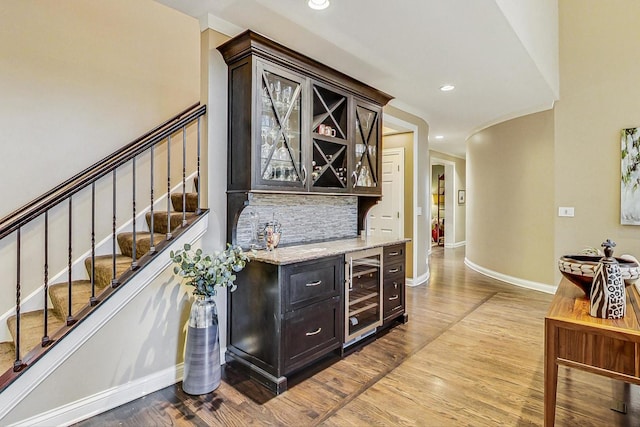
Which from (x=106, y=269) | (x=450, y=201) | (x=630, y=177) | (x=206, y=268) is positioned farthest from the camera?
(x=450, y=201)

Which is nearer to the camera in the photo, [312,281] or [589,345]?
[589,345]

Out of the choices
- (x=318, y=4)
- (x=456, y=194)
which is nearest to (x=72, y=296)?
(x=318, y=4)

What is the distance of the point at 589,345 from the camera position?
142cm

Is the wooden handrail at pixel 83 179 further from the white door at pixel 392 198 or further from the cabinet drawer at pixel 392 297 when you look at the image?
the white door at pixel 392 198

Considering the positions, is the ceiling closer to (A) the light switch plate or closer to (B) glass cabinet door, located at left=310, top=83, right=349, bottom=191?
(B) glass cabinet door, located at left=310, top=83, right=349, bottom=191

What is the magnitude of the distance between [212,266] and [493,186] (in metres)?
5.00

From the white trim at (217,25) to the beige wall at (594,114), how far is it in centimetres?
429

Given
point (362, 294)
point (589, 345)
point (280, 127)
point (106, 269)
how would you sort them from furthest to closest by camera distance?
1. point (362, 294)
2. point (280, 127)
3. point (106, 269)
4. point (589, 345)

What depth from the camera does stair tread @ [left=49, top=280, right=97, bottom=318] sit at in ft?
7.09

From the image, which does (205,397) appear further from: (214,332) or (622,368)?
(622,368)

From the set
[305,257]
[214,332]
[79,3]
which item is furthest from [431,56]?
[79,3]

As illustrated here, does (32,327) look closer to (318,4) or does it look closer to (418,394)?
(418,394)

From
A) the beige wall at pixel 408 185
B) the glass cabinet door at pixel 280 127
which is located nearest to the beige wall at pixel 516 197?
the beige wall at pixel 408 185

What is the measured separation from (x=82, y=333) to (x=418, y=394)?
204 cm
